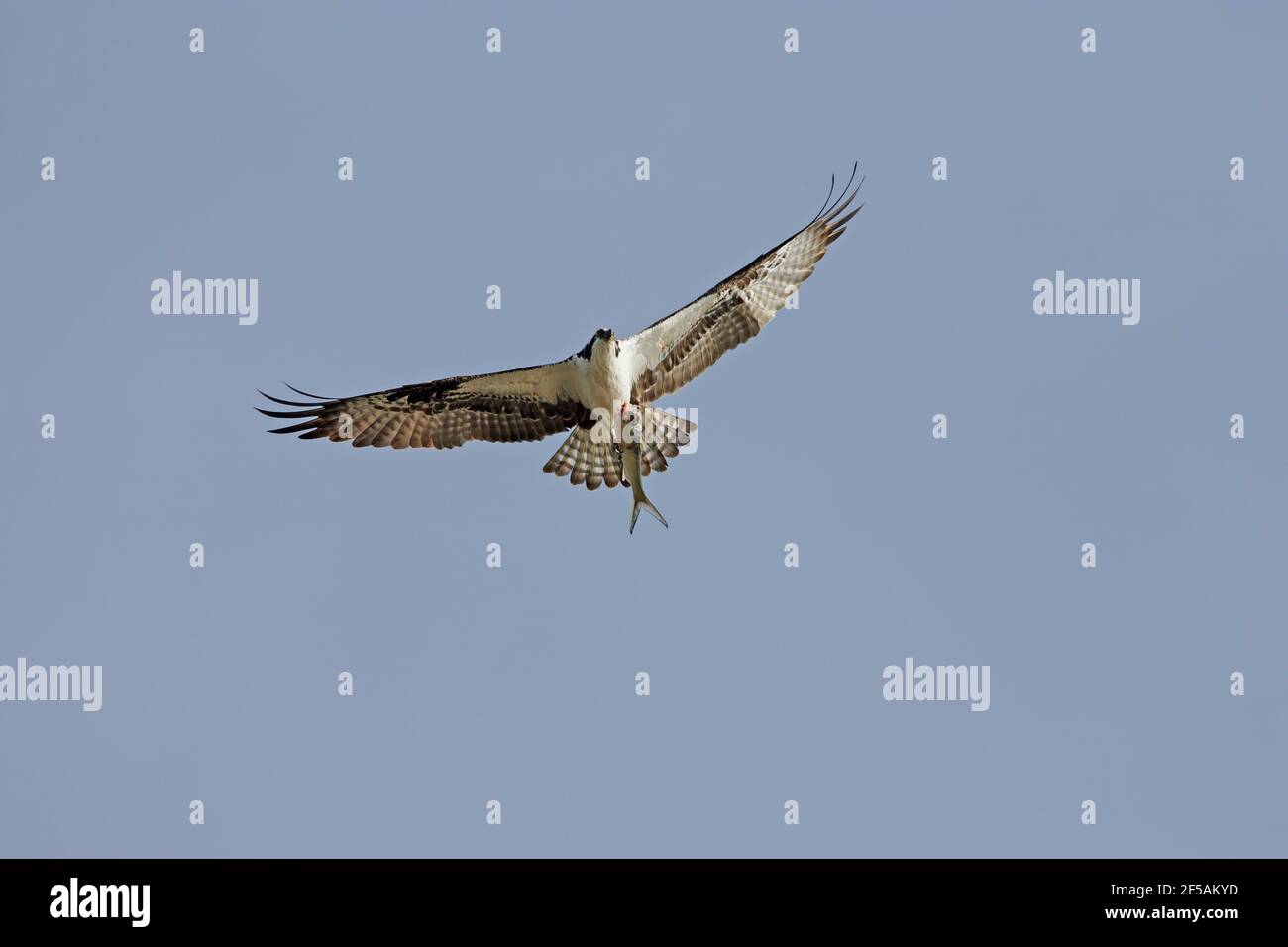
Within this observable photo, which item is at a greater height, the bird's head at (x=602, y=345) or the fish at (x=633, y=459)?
the bird's head at (x=602, y=345)

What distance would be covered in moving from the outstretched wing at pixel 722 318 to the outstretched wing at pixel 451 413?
0.82 metres

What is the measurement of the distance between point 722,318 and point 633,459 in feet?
5.52

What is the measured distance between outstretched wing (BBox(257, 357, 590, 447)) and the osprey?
0.01 meters

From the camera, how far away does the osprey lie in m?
16.8

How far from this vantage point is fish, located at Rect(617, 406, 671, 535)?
1673cm

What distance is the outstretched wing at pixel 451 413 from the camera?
17.1 meters

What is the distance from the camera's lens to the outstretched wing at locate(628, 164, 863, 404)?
1678 centimetres

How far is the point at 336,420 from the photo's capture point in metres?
17.3

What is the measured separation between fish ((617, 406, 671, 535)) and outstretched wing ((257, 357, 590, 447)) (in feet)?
1.73

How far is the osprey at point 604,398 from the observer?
16.8m

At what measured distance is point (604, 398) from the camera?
1678cm

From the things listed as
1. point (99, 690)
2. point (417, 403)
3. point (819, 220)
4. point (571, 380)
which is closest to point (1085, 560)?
point (819, 220)

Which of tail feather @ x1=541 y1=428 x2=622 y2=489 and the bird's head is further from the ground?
the bird's head

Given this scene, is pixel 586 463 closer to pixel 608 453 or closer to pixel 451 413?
pixel 608 453
